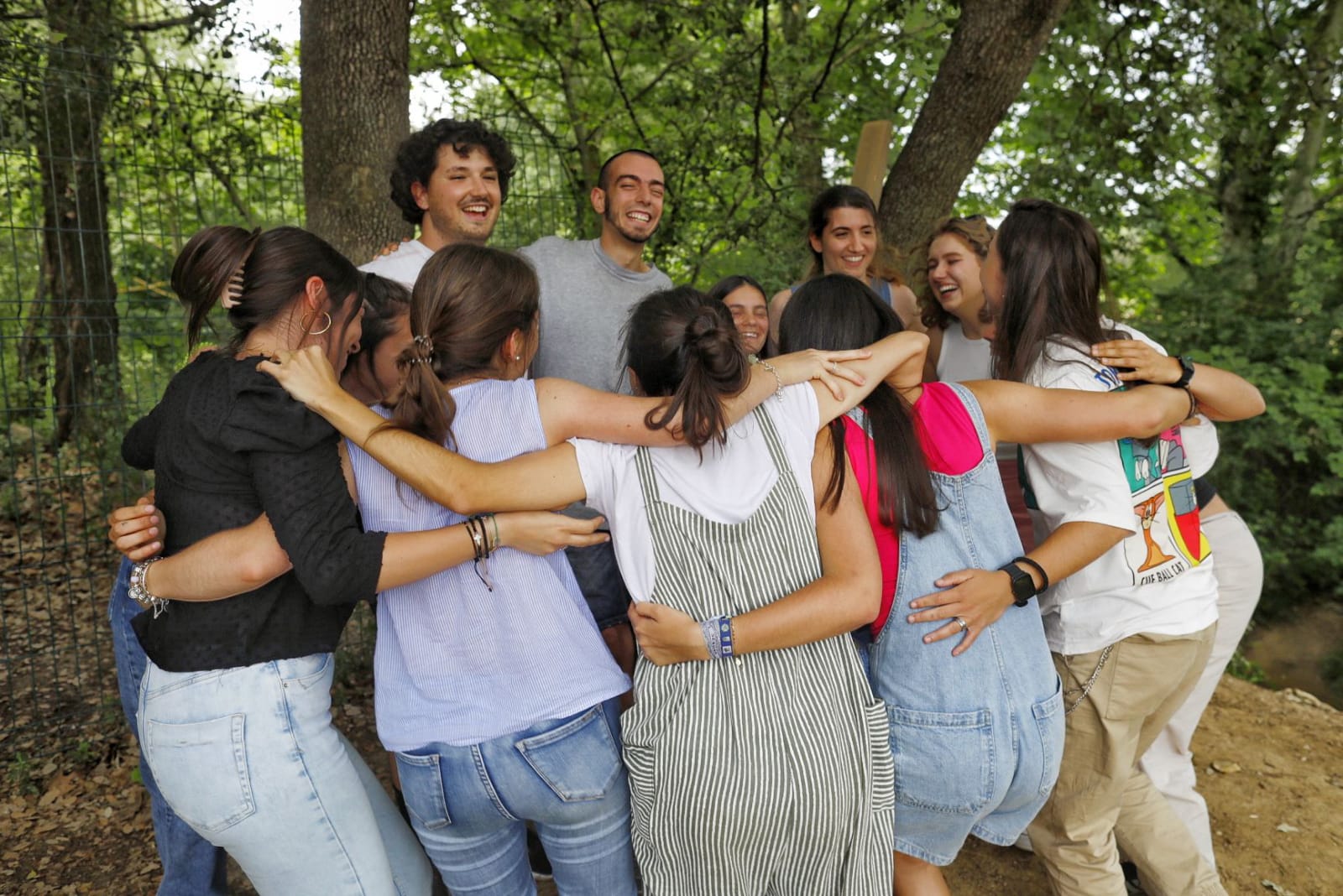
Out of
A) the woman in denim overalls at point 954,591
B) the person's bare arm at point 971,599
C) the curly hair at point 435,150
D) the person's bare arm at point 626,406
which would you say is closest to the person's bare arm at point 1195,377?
the woman in denim overalls at point 954,591

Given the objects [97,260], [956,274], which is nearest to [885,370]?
[956,274]

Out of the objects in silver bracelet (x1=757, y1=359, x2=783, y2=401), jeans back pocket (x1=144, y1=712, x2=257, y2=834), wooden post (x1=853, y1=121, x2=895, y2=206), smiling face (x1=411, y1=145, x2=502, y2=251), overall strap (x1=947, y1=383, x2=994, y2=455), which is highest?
wooden post (x1=853, y1=121, x2=895, y2=206)

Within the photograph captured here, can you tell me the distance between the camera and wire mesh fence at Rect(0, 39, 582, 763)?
4145 millimetres

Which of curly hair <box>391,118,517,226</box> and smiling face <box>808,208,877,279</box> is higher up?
curly hair <box>391,118,517,226</box>

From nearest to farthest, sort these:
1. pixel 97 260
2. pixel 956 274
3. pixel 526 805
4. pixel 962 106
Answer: pixel 526 805 → pixel 956 274 → pixel 962 106 → pixel 97 260

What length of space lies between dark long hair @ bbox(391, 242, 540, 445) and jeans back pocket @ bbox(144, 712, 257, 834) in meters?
0.64

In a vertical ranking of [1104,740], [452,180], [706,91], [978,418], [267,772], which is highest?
[706,91]

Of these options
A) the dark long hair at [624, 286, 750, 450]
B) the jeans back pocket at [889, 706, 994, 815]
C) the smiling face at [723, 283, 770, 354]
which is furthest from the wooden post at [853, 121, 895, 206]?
the jeans back pocket at [889, 706, 994, 815]

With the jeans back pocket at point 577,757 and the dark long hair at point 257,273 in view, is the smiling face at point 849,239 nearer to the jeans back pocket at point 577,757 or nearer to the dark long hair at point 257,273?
the dark long hair at point 257,273

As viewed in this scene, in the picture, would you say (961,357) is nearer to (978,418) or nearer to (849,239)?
(849,239)

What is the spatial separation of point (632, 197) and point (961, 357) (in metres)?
1.37

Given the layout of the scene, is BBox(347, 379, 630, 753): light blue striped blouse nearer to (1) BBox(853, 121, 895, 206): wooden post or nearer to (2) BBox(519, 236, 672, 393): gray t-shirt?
(2) BBox(519, 236, 672, 393): gray t-shirt

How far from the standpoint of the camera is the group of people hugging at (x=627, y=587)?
1688 millimetres

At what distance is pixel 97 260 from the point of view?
5.79m
